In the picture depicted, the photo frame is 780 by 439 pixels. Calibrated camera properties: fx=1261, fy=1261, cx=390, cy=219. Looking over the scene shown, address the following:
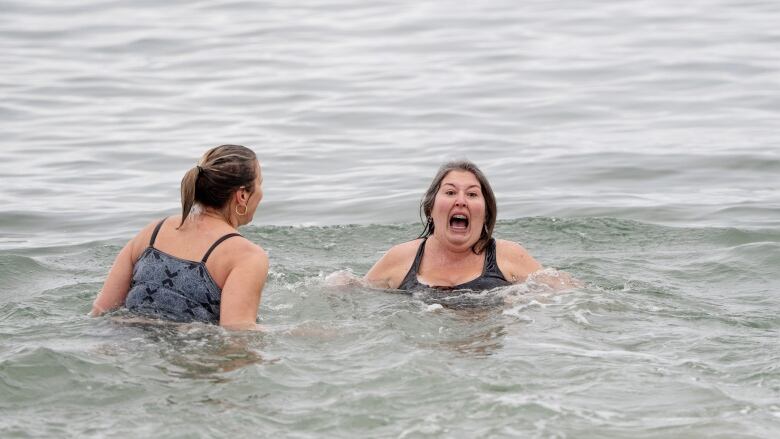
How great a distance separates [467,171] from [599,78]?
463 inches

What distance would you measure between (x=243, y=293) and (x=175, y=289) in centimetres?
47

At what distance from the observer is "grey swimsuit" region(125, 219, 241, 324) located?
7.60 m

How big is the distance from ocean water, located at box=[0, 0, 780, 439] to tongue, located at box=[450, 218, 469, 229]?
52 centimetres

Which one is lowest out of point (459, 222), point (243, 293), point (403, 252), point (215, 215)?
point (403, 252)

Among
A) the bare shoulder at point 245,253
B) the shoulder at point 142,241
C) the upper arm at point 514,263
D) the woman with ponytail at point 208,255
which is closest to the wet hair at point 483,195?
the upper arm at point 514,263

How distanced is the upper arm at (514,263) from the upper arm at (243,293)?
88.8 inches

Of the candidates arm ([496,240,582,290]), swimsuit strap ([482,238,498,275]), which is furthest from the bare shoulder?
arm ([496,240,582,290])

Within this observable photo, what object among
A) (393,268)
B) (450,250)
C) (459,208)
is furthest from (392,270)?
(459,208)

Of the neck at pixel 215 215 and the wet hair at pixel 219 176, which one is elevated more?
the wet hair at pixel 219 176

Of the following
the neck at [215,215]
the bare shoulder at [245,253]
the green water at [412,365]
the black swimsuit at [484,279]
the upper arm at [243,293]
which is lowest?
the green water at [412,365]

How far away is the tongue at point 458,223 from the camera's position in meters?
9.05

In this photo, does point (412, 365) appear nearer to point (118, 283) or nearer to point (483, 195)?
point (118, 283)

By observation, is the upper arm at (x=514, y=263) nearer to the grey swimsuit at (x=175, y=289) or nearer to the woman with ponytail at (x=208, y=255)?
the woman with ponytail at (x=208, y=255)

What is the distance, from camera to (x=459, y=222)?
9086 millimetres
